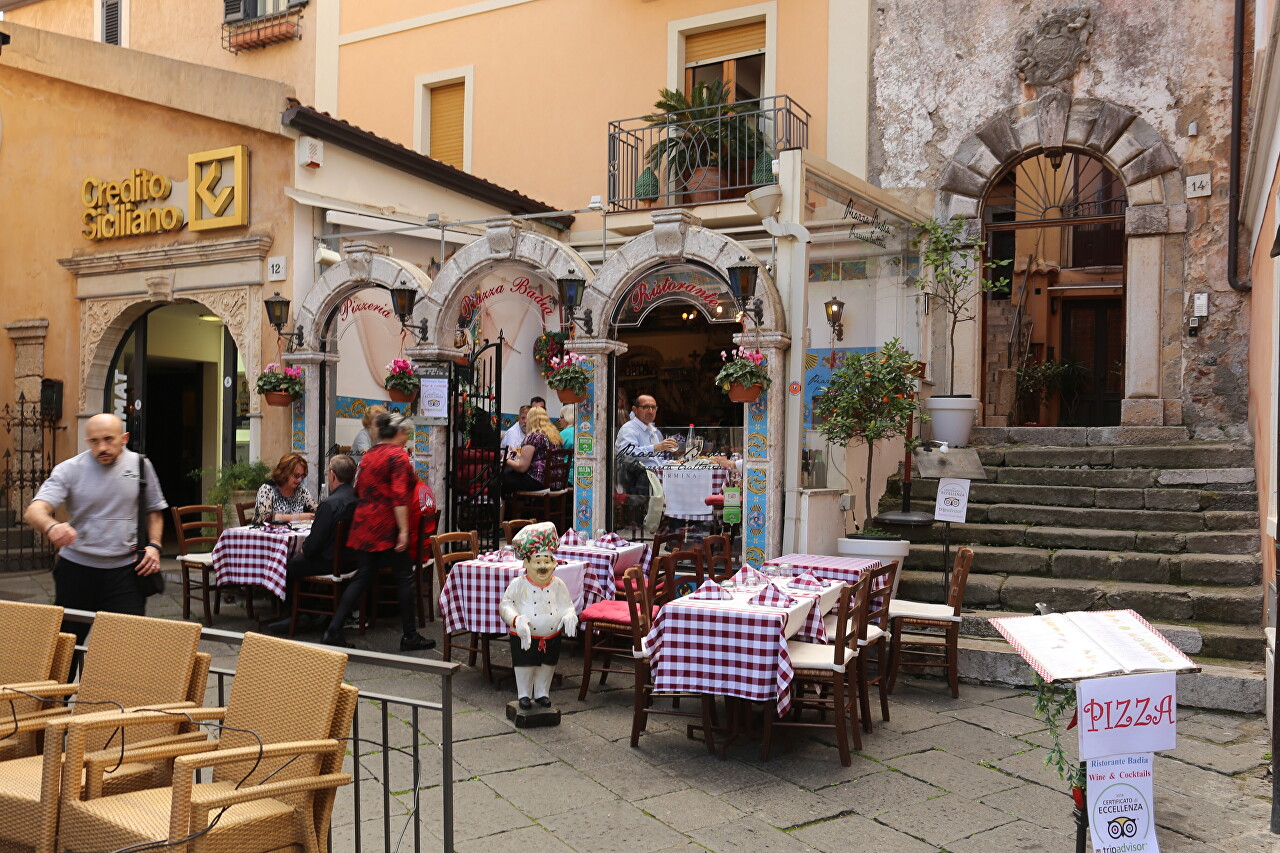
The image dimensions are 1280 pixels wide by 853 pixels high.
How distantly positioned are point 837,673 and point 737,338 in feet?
12.8

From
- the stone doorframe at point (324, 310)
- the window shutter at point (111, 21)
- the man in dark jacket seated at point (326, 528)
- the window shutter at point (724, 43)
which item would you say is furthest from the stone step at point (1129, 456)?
the window shutter at point (111, 21)

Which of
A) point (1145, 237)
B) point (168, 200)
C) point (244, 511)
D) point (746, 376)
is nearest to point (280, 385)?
point (244, 511)

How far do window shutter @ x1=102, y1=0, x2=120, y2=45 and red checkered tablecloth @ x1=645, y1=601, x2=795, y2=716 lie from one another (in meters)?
19.2

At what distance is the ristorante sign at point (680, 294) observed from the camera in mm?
9039

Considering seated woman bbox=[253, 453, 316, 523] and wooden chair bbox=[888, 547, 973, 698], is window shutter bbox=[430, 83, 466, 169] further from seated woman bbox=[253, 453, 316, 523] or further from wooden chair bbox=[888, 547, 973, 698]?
wooden chair bbox=[888, 547, 973, 698]

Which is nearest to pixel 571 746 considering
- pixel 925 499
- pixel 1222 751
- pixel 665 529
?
pixel 1222 751

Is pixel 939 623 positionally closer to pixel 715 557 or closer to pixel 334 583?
pixel 715 557

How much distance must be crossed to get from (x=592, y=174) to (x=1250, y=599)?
9.83 meters

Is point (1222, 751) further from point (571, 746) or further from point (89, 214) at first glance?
point (89, 214)

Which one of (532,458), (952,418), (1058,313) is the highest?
(1058,313)

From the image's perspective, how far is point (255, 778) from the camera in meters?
3.20

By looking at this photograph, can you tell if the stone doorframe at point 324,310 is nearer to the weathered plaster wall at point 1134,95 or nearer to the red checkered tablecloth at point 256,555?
the red checkered tablecloth at point 256,555

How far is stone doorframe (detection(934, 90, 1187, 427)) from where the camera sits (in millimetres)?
10500

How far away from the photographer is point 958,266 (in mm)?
11633
